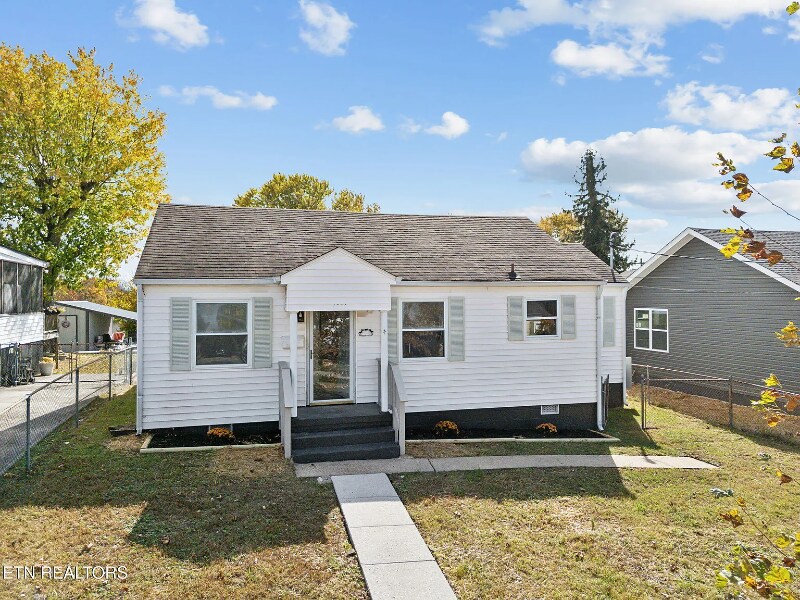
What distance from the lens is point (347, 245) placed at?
1342 centimetres

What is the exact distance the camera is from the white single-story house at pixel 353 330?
11.0m

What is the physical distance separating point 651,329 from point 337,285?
14.1 m

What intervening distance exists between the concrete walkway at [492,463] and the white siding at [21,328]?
1556cm

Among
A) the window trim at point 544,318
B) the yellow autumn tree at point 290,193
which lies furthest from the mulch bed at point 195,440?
the yellow autumn tree at point 290,193

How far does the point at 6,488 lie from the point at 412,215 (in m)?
10.8

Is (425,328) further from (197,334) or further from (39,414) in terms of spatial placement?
(39,414)

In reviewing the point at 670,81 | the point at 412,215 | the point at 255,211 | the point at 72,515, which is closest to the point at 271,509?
the point at 72,515

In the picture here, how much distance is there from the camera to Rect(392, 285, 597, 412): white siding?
1225cm

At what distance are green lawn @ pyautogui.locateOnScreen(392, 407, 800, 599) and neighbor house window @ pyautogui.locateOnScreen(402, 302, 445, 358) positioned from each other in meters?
2.05

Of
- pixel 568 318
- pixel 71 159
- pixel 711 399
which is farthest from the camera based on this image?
pixel 71 159

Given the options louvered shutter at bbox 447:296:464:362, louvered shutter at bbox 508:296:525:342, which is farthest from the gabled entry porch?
louvered shutter at bbox 508:296:525:342

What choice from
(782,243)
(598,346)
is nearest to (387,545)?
(598,346)

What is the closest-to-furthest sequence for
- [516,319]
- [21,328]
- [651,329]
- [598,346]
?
1. [516,319]
2. [598,346]
3. [651,329]
4. [21,328]

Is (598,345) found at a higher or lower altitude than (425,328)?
lower
